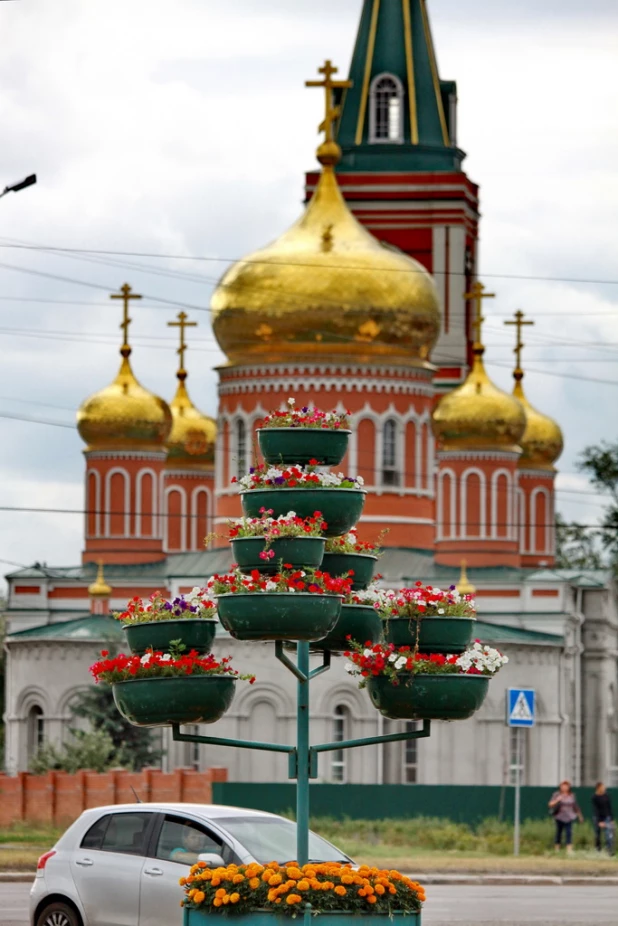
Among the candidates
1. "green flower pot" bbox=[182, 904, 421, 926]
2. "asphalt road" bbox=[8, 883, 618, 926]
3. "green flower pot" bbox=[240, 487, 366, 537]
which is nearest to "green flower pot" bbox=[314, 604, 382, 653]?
"green flower pot" bbox=[240, 487, 366, 537]

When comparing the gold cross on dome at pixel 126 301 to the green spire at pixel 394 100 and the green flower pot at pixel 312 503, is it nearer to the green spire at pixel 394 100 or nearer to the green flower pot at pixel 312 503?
the green spire at pixel 394 100

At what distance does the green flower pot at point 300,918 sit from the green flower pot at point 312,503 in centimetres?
219

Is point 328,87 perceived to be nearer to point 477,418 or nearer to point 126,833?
point 477,418

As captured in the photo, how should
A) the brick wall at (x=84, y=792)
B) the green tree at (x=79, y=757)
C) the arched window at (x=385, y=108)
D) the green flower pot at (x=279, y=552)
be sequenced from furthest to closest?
the arched window at (x=385, y=108), the green tree at (x=79, y=757), the brick wall at (x=84, y=792), the green flower pot at (x=279, y=552)

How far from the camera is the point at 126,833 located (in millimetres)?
17016

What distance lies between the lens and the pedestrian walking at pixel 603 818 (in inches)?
1302

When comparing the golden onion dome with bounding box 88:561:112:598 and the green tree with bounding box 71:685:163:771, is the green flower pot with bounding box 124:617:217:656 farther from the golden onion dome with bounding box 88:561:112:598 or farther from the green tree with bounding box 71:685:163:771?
the golden onion dome with bounding box 88:561:112:598

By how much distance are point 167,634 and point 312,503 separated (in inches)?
43.2

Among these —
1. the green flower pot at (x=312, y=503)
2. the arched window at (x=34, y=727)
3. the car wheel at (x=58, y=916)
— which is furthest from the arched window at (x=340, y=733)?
the green flower pot at (x=312, y=503)

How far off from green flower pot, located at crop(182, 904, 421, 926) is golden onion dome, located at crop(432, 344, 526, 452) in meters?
43.2

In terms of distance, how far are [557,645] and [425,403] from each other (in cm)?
644

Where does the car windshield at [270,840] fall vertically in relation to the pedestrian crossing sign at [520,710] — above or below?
below

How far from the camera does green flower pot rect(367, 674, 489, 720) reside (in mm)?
12977

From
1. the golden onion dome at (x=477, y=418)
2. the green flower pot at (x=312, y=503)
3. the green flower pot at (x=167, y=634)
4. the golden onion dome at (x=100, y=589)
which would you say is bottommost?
the green flower pot at (x=167, y=634)
